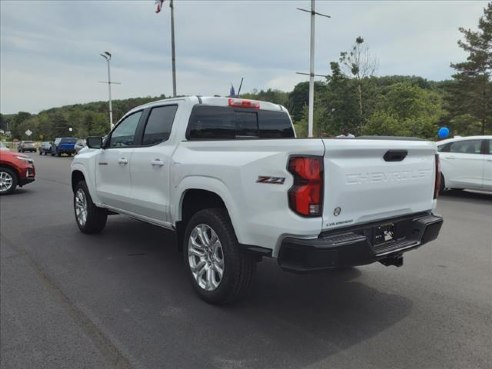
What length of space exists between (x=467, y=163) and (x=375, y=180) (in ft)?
Result: 28.9

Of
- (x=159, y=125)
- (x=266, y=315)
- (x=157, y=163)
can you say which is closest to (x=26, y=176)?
(x=159, y=125)

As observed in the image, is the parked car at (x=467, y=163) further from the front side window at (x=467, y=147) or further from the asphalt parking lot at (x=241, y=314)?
the asphalt parking lot at (x=241, y=314)

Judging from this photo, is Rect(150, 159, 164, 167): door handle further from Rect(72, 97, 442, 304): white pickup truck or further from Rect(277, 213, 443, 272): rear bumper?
Rect(277, 213, 443, 272): rear bumper

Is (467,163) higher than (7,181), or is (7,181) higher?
(467,163)

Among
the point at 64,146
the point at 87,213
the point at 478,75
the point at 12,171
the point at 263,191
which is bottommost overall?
the point at 87,213

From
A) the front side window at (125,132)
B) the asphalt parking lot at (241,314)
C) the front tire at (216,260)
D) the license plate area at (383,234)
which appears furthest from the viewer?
the front side window at (125,132)

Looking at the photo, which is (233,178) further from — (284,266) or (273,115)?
(273,115)

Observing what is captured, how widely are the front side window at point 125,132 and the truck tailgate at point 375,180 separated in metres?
3.11

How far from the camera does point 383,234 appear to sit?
377 centimetres

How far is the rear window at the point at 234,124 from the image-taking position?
189 inches

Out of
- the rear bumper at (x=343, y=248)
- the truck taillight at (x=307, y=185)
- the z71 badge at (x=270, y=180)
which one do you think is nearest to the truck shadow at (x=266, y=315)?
the rear bumper at (x=343, y=248)

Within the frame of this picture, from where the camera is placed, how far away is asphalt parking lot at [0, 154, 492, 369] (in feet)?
10.4

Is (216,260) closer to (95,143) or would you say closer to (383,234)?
(383,234)

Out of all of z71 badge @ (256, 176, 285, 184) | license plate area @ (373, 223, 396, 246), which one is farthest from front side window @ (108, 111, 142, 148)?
license plate area @ (373, 223, 396, 246)
